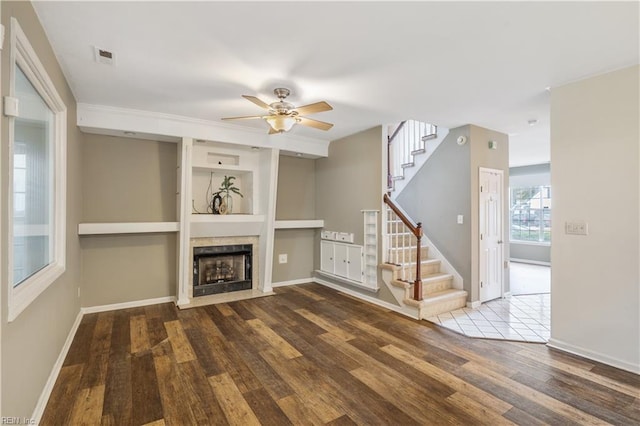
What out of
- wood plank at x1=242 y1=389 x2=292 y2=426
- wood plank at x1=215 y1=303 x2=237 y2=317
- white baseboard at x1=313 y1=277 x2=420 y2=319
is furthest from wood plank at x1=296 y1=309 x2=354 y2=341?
wood plank at x1=242 y1=389 x2=292 y2=426

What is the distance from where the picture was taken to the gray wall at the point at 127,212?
13.0 ft

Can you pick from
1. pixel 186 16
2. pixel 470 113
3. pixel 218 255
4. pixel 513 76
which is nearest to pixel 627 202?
pixel 513 76

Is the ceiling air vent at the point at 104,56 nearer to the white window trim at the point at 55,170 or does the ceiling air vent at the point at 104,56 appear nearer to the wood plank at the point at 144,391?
the white window trim at the point at 55,170

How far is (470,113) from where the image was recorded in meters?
3.75

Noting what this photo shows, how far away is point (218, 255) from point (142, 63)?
2.93 metres

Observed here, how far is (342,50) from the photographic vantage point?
7.59 feet

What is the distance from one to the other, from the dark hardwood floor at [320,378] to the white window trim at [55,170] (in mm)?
849

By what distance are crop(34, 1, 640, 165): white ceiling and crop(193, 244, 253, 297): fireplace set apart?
218cm

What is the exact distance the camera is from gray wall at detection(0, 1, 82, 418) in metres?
1.49

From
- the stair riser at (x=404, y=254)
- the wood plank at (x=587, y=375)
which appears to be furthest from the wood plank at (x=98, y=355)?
the wood plank at (x=587, y=375)

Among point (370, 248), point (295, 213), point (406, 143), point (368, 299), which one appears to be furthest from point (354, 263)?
point (406, 143)

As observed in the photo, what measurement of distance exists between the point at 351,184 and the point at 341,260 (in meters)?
1.26

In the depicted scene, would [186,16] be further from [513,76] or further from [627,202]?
[627,202]

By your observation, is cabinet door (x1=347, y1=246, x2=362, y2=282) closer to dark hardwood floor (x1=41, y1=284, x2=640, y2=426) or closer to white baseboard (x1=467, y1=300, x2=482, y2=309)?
dark hardwood floor (x1=41, y1=284, x2=640, y2=426)
